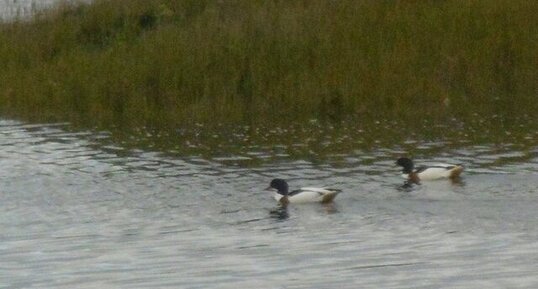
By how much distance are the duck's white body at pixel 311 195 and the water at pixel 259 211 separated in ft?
0.36

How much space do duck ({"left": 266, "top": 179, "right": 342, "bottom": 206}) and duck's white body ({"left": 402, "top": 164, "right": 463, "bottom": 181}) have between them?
1295 mm

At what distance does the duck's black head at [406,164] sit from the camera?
16.2 m

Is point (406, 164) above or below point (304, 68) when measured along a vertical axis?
below

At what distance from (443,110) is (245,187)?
5.73 m

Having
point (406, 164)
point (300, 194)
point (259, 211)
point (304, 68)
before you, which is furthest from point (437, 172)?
point (304, 68)

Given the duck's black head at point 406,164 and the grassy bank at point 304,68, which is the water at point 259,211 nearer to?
the duck's black head at point 406,164

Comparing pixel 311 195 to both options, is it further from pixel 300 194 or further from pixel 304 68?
pixel 304 68

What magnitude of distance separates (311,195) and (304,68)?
691cm

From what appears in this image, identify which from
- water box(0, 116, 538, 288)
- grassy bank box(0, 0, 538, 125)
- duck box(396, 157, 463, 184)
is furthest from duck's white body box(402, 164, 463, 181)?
grassy bank box(0, 0, 538, 125)

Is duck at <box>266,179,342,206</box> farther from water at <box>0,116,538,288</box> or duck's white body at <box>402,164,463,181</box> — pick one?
duck's white body at <box>402,164,463,181</box>

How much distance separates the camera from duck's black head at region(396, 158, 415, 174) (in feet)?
53.0

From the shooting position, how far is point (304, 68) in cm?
2170

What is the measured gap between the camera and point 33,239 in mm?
13562

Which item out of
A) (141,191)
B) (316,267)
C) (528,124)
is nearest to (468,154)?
(528,124)
